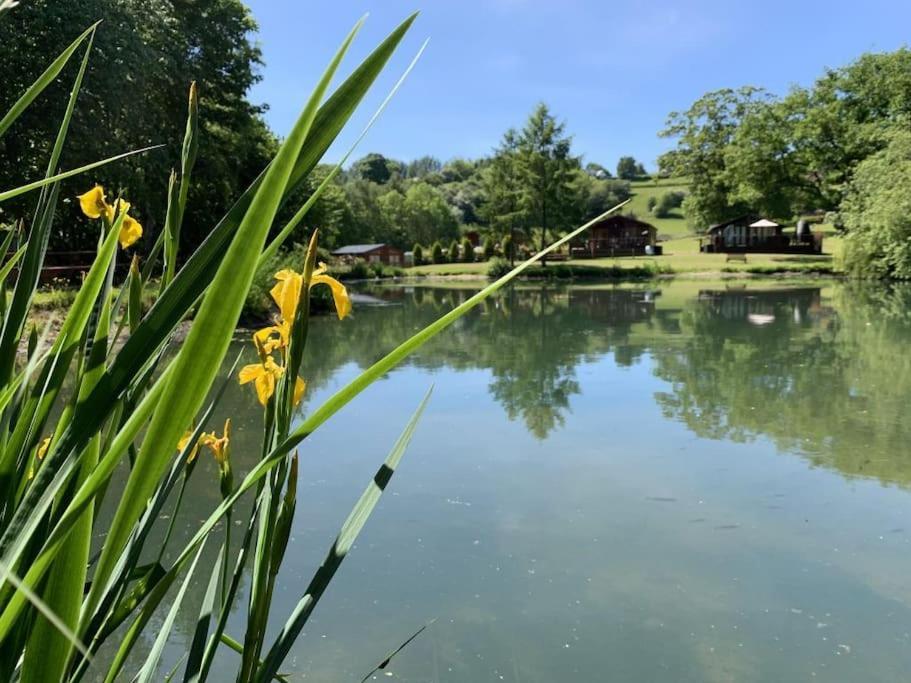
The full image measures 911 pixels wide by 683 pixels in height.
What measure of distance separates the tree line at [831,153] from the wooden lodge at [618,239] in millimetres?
4569

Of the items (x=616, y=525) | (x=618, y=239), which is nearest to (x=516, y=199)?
(x=618, y=239)

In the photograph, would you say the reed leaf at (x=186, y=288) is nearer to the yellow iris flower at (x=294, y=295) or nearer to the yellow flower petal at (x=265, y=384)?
the yellow iris flower at (x=294, y=295)

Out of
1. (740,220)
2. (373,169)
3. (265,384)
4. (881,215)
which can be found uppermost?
(373,169)

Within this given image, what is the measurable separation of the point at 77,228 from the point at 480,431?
552 inches

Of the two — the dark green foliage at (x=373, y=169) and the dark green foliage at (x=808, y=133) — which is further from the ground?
the dark green foliage at (x=373, y=169)

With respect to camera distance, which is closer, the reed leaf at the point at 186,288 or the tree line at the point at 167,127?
the reed leaf at the point at 186,288

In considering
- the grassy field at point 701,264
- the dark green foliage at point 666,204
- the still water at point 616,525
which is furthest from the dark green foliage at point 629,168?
the still water at point 616,525

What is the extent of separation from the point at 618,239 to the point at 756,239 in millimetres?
6768

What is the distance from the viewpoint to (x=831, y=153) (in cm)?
2627

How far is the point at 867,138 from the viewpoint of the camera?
941 inches

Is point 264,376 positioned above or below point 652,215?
below

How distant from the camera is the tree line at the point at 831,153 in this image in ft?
Result: 63.6

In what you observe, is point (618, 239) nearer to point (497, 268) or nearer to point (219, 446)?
point (497, 268)

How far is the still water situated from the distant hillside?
42435 millimetres
